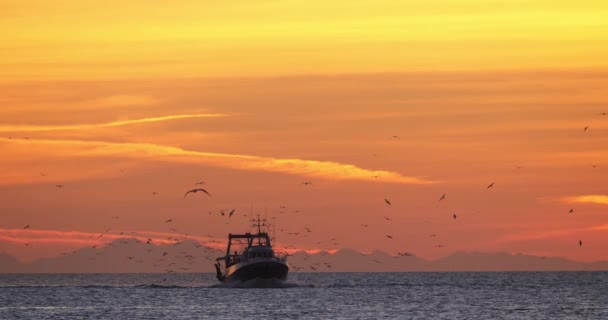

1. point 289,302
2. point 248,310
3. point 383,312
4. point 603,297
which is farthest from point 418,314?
point 603,297

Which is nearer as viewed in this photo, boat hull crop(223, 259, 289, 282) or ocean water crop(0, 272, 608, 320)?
ocean water crop(0, 272, 608, 320)

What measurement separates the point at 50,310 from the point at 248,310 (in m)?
23.1

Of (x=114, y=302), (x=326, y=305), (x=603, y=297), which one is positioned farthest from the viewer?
(x=603, y=297)

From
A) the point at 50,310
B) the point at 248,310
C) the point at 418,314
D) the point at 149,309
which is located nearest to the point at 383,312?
the point at 418,314

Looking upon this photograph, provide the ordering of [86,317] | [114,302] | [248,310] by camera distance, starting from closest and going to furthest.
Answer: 1. [86,317]
2. [248,310]
3. [114,302]

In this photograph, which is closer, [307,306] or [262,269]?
[307,306]

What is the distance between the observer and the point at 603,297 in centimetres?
18362

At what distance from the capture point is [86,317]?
132000 millimetres

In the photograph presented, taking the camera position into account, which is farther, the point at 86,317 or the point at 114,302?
the point at 114,302

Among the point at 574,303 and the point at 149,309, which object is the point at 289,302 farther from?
the point at 574,303

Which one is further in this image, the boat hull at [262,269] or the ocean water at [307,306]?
the boat hull at [262,269]

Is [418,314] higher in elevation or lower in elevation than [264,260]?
lower

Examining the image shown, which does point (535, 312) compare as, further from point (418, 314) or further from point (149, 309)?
point (149, 309)

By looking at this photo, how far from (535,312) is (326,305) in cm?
2721
